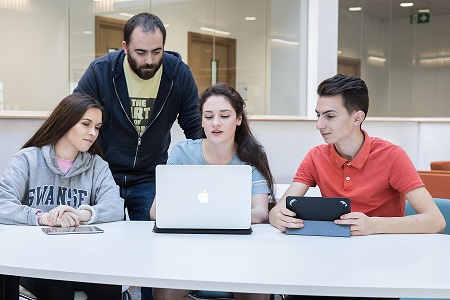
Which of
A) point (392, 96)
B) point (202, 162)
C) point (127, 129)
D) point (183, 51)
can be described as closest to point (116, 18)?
point (183, 51)

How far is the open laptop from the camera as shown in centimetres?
217

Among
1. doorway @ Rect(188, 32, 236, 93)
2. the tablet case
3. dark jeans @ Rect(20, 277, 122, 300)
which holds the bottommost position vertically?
dark jeans @ Rect(20, 277, 122, 300)

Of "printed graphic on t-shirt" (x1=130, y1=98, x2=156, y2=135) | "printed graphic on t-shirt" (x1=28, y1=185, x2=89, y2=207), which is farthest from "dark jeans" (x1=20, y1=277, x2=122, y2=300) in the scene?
"printed graphic on t-shirt" (x1=130, y1=98, x2=156, y2=135)

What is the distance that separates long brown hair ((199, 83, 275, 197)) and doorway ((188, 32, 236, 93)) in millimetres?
3351

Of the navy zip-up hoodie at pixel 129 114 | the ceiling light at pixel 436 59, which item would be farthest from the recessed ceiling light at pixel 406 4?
the navy zip-up hoodie at pixel 129 114

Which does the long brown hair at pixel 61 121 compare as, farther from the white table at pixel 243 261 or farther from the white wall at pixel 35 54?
the white wall at pixel 35 54

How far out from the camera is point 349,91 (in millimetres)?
2482

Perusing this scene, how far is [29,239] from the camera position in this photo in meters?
2.11

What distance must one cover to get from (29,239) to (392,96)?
7538 millimetres

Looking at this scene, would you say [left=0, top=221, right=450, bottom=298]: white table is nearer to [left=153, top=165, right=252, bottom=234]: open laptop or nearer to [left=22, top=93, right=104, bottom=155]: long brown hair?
[left=153, top=165, right=252, bottom=234]: open laptop

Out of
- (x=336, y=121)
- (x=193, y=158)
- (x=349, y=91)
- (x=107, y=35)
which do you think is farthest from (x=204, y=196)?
(x=107, y=35)

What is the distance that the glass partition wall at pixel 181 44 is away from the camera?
4945 millimetres

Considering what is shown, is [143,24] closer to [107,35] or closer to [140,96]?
[140,96]

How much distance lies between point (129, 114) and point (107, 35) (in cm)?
259
